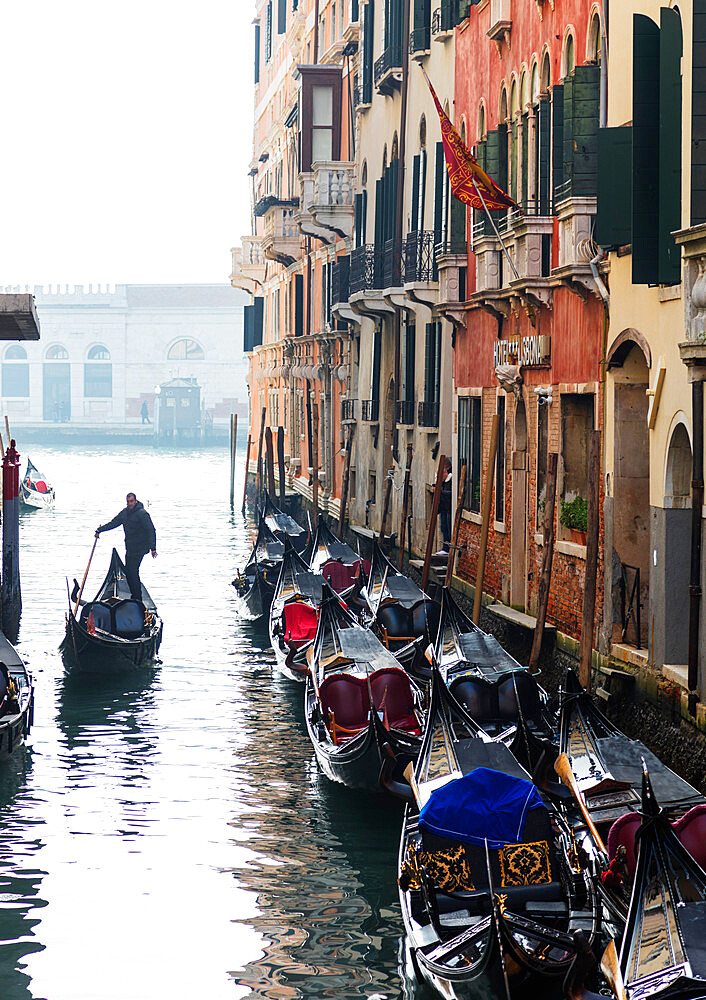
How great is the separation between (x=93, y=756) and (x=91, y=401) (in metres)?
68.7

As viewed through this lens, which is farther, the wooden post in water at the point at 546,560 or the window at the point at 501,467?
the window at the point at 501,467

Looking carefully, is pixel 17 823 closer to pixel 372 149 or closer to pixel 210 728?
pixel 210 728

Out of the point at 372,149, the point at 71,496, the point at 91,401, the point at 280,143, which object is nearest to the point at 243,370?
the point at 91,401

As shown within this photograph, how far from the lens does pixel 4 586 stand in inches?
662

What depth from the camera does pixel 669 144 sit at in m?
9.44

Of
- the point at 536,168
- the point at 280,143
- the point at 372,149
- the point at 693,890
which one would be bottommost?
the point at 693,890

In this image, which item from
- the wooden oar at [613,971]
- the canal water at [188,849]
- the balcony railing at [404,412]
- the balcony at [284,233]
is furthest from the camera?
the balcony at [284,233]

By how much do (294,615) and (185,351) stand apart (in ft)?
215

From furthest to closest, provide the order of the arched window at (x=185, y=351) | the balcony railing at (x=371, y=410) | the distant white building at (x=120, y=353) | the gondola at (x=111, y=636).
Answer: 1. the arched window at (x=185, y=351)
2. the distant white building at (x=120, y=353)
3. the balcony railing at (x=371, y=410)
4. the gondola at (x=111, y=636)

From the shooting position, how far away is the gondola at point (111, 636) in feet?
49.8

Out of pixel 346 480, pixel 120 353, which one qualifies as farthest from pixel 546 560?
pixel 120 353

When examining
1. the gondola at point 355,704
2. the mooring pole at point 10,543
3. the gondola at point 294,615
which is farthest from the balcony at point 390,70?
the gondola at point 355,704

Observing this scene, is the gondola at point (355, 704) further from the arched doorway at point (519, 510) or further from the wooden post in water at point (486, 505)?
the arched doorway at point (519, 510)

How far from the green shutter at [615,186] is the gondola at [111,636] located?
277 inches
